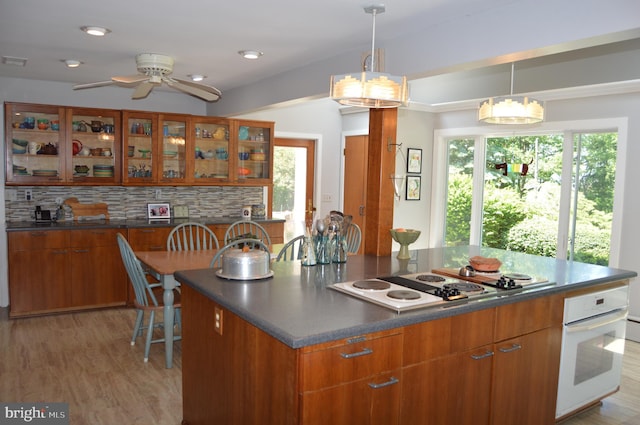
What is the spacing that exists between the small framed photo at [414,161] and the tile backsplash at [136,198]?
1.96m

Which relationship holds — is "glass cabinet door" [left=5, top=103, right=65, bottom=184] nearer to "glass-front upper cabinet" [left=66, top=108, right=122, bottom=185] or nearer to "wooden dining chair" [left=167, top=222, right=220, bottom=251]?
"glass-front upper cabinet" [left=66, top=108, right=122, bottom=185]

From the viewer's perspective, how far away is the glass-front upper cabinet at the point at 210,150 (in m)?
5.84

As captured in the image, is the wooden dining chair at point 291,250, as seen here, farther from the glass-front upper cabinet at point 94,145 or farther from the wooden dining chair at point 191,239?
the glass-front upper cabinet at point 94,145

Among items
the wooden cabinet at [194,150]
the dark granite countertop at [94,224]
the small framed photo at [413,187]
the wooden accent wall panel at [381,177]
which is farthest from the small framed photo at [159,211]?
the wooden accent wall panel at [381,177]

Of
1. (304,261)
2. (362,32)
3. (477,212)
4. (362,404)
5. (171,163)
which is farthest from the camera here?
(477,212)

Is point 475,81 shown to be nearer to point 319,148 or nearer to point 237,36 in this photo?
point 319,148

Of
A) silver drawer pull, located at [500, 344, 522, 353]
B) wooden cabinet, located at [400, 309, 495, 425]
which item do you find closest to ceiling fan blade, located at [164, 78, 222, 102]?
wooden cabinet, located at [400, 309, 495, 425]

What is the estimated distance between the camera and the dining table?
11.5 ft

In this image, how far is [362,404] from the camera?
1911mm

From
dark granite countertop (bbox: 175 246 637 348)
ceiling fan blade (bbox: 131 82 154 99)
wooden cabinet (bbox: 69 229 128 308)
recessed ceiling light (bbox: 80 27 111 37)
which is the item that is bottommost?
wooden cabinet (bbox: 69 229 128 308)

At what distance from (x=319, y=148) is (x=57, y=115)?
319 centimetres

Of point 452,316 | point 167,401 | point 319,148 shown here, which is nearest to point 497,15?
point 452,316

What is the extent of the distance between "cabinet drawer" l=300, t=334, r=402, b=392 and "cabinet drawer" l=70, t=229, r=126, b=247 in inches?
154

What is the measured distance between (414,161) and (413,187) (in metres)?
0.34
